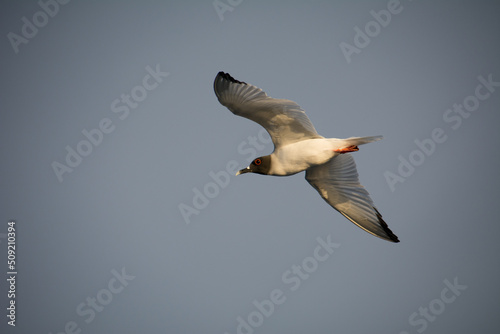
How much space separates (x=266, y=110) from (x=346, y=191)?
9.16 ft

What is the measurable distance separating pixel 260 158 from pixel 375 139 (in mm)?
2509

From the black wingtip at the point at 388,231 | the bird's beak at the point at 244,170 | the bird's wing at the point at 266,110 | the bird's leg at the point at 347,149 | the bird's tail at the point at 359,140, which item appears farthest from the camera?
the bird's beak at the point at 244,170

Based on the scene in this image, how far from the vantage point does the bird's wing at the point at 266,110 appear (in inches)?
375

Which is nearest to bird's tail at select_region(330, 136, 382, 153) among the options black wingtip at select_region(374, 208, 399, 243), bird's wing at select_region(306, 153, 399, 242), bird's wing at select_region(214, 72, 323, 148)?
bird's wing at select_region(214, 72, 323, 148)

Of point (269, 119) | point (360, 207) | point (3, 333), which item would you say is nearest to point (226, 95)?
point (269, 119)

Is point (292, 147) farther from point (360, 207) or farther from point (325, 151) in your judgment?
point (360, 207)

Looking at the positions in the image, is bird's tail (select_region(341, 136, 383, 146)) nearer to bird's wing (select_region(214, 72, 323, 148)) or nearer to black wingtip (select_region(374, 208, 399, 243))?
bird's wing (select_region(214, 72, 323, 148))

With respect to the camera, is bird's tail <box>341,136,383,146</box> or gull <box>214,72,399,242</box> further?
gull <box>214,72,399,242</box>

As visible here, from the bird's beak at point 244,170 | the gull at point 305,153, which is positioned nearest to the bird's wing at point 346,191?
the gull at point 305,153

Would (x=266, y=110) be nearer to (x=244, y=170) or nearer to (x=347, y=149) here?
(x=244, y=170)

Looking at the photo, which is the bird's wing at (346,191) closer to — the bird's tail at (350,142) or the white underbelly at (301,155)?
the white underbelly at (301,155)

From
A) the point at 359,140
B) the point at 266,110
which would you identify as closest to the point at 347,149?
the point at 359,140

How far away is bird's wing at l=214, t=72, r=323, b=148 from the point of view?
31.2 ft

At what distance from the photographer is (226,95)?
9641mm
